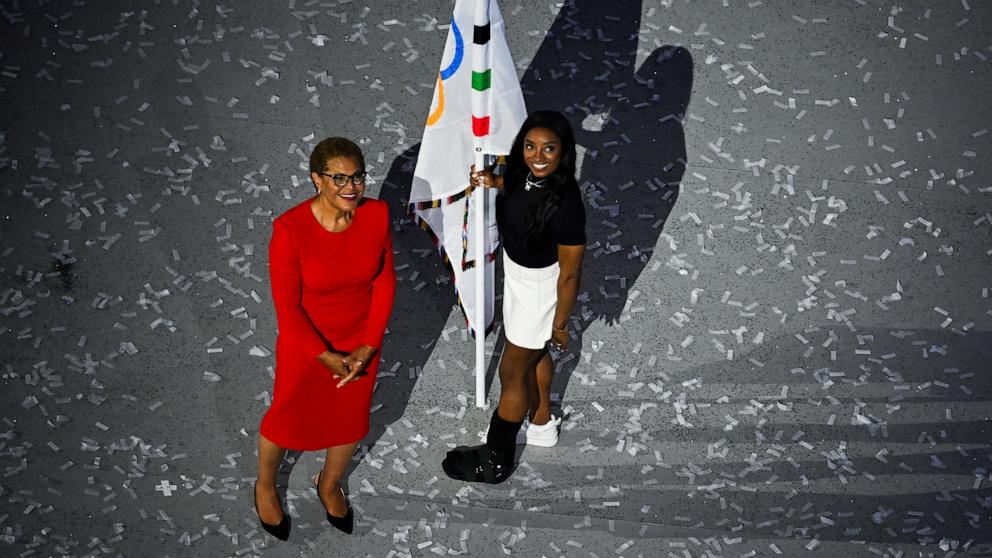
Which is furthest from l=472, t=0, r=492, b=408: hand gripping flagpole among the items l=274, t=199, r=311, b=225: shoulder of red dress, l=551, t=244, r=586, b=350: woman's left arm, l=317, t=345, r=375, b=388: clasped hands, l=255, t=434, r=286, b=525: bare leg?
l=255, t=434, r=286, b=525: bare leg

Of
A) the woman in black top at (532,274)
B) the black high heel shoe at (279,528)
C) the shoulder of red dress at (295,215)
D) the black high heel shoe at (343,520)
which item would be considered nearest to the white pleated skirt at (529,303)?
the woman in black top at (532,274)

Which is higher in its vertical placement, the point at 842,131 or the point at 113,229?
the point at 842,131

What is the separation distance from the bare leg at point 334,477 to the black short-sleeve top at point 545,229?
3.50 feet

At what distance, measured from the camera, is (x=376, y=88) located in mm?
6195

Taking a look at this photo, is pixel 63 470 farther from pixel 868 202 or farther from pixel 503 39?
pixel 868 202

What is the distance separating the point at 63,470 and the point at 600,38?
11.6 ft

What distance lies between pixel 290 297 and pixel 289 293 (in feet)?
0.06

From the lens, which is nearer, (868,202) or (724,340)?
(724,340)

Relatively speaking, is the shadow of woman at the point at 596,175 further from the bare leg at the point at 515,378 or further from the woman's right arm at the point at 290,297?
the woman's right arm at the point at 290,297

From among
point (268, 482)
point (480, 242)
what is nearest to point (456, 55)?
point (480, 242)

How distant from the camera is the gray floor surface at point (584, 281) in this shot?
16.8 ft

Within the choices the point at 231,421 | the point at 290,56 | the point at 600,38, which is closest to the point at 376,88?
the point at 290,56

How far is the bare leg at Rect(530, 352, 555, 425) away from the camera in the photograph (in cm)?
520

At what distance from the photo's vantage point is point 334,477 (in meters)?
4.91
